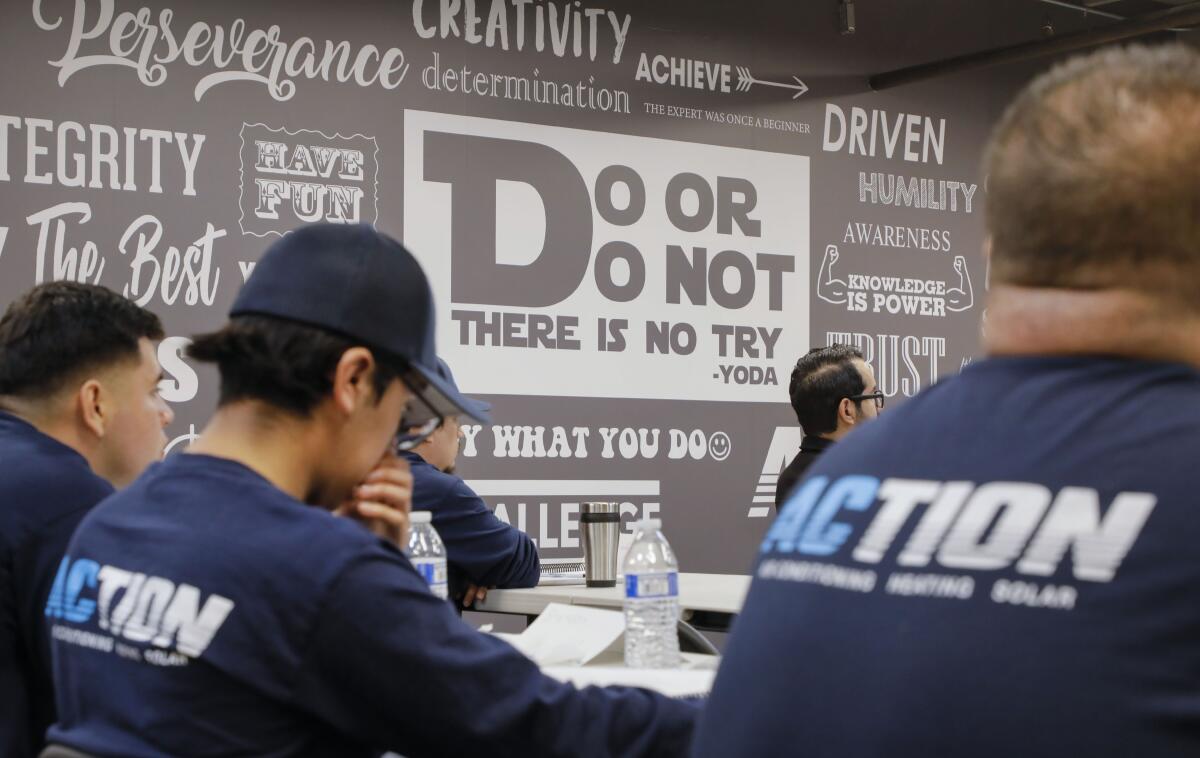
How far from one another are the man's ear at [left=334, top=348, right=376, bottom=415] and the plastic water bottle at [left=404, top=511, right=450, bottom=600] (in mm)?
1392

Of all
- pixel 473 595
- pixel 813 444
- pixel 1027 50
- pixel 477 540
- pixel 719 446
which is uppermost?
pixel 1027 50

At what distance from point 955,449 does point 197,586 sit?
73cm

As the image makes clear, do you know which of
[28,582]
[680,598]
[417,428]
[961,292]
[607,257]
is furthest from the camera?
[961,292]

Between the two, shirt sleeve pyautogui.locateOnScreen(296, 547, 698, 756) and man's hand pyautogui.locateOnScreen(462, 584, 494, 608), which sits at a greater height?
shirt sleeve pyautogui.locateOnScreen(296, 547, 698, 756)

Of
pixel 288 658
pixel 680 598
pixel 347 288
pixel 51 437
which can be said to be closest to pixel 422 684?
pixel 288 658

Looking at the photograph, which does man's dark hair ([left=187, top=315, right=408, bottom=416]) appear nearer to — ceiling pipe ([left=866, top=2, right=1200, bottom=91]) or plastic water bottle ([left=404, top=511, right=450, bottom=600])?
plastic water bottle ([left=404, top=511, right=450, bottom=600])

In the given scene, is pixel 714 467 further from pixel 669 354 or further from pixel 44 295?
pixel 44 295

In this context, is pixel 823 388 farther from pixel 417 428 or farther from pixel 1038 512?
pixel 1038 512

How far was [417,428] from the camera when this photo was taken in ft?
5.31

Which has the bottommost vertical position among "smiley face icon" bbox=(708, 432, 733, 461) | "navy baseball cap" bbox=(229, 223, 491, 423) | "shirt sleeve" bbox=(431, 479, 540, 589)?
"shirt sleeve" bbox=(431, 479, 540, 589)

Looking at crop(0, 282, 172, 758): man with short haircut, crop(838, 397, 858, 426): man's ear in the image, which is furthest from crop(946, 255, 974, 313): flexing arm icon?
crop(0, 282, 172, 758): man with short haircut

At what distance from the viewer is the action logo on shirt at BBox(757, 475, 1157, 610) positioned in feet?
2.60

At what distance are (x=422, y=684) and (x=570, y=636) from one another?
1.00m

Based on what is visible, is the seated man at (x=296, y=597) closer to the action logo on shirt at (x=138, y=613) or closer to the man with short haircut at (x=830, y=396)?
the action logo on shirt at (x=138, y=613)
